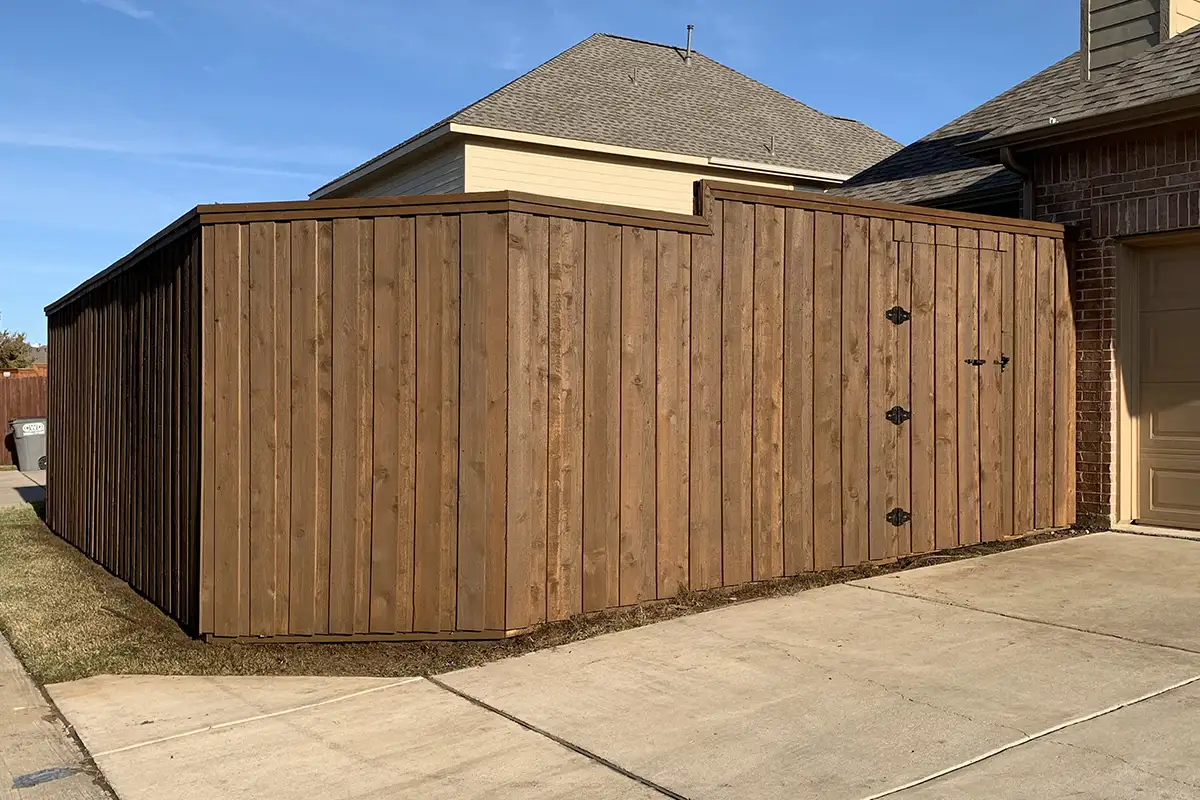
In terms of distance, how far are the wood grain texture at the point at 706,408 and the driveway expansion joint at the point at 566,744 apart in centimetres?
193

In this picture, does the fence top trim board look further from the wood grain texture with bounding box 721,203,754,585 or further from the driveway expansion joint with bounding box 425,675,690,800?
the driveway expansion joint with bounding box 425,675,690,800

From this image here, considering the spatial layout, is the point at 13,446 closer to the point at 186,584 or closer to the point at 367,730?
the point at 186,584

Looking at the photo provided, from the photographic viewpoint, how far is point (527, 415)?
19.4 ft

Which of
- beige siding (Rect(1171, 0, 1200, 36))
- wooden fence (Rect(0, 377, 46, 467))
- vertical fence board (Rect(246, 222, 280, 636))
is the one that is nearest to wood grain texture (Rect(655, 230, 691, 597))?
vertical fence board (Rect(246, 222, 280, 636))

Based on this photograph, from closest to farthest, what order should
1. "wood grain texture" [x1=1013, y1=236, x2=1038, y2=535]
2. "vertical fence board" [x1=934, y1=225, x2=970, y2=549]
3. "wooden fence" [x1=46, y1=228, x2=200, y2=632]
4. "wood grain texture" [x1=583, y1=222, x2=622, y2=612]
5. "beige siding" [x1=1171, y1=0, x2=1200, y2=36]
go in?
1. "wood grain texture" [x1=583, y1=222, x2=622, y2=612]
2. "wooden fence" [x1=46, y1=228, x2=200, y2=632]
3. "vertical fence board" [x1=934, y1=225, x2=970, y2=549]
4. "wood grain texture" [x1=1013, y1=236, x2=1038, y2=535]
5. "beige siding" [x1=1171, y1=0, x2=1200, y2=36]

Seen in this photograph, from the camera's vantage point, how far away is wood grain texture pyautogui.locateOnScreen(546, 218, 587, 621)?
6.00 meters

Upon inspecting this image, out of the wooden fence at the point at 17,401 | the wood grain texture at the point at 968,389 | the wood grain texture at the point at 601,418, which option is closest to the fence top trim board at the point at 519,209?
the wood grain texture at the point at 601,418

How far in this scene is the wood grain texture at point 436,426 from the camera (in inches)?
231

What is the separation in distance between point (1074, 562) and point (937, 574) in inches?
42.1

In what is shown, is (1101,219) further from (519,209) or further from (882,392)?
(519,209)

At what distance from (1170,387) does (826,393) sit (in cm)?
319

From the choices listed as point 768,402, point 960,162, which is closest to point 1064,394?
point 768,402

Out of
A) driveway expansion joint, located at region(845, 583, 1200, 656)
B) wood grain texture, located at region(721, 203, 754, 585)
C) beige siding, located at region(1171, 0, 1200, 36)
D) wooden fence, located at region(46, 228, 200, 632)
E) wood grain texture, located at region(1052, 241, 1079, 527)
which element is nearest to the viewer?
driveway expansion joint, located at region(845, 583, 1200, 656)

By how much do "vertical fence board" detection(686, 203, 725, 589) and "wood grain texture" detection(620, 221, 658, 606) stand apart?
31cm
